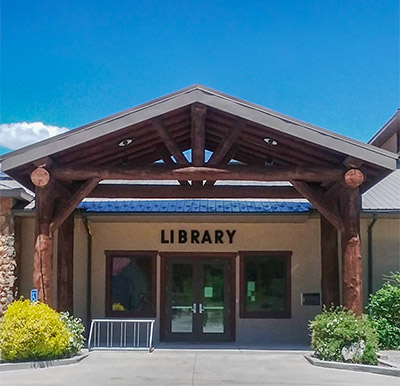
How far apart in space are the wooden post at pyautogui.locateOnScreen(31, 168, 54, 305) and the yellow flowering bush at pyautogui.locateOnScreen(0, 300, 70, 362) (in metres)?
0.72

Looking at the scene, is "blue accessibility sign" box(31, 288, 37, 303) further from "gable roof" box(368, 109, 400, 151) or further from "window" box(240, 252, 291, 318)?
"gable roof" box(368, 109, 400, 151)

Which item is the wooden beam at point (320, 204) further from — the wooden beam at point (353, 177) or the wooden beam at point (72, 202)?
the wooden beam at point (72, 202)

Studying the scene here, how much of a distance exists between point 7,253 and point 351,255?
8.54 metres

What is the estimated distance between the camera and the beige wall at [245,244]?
16828 millimetres

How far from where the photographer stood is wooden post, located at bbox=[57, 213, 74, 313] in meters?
15.9

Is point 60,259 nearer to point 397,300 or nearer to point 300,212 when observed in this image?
point 300,212

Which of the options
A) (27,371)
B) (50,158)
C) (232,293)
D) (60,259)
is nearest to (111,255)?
(60,259)

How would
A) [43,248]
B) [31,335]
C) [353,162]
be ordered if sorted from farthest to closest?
1. [43,248]
2. [353,162]
3. [31,335]

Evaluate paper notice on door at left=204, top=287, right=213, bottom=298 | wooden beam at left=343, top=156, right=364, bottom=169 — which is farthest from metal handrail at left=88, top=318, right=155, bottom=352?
wooden beam at left=343, top=156, right=364, bottom=169

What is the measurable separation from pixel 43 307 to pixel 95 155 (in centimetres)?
360

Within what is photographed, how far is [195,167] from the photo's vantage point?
13445 millimetres

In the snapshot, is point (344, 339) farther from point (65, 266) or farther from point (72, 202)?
point (65, 266)

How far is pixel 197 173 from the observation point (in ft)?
43.9

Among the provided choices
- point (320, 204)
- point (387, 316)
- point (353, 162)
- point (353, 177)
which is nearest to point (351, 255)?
point (320, 204)
